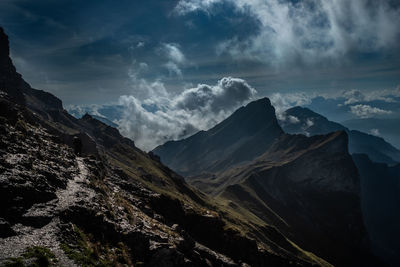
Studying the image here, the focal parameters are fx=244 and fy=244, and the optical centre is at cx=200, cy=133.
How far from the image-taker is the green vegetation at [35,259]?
85.1 feet

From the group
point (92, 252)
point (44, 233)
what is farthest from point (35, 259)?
point (92, 252)

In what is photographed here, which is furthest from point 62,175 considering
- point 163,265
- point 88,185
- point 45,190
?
point 163,265

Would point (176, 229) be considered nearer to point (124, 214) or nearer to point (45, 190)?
point (124, 214)

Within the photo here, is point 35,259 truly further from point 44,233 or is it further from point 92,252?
point 92,252

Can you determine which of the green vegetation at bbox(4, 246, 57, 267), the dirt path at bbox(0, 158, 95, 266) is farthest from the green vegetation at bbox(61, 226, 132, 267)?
the green vegetation at bbox(4, 246, 57, 267)

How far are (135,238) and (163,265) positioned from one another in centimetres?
703

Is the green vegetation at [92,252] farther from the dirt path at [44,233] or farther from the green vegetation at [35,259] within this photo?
the green vegetation at [35,259]

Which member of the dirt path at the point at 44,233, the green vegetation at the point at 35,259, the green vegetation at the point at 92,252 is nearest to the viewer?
the green vegetation at the point at 35,259

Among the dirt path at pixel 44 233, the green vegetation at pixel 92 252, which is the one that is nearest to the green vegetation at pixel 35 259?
the dirt path at pixel 44 233

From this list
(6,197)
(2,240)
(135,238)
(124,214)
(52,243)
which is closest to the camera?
(2,240)

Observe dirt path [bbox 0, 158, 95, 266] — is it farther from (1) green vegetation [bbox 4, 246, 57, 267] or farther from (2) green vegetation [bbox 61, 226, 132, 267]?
(2) green vegetation [bbox 61, 226, 132, 267]

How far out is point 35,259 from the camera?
27672 millimetres

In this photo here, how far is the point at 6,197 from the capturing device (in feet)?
120

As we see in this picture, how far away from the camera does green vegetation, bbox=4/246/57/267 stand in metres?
26.0
